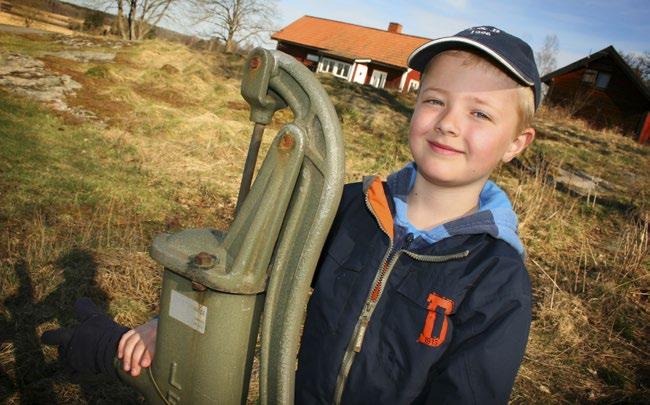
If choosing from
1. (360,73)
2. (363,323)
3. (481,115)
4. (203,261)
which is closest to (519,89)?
(481,115)

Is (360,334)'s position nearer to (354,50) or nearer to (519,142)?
(519,142)

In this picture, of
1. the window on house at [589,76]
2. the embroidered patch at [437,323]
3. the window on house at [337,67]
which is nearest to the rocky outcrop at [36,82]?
the embroidered patch at [437,323]

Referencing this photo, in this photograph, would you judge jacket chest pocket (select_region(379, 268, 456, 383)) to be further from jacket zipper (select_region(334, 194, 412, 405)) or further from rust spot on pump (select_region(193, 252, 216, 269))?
rust spot on pump (select_region(193, 252, 216, 269))

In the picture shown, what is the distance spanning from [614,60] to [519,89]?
2944 cm

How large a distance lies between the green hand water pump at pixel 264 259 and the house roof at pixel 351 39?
3098 cm

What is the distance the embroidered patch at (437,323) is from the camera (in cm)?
127

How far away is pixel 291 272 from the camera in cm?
Result: 114

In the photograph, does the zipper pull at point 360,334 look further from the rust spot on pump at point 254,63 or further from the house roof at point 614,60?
the house roof at point 614,60

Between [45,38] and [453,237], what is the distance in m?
14.4

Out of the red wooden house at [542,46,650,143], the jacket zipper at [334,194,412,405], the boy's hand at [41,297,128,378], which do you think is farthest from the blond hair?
the red wooden house at [542,46,650,143]

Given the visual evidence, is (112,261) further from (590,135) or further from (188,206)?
(590,135)

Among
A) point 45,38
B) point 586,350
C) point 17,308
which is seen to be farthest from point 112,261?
point 45,38

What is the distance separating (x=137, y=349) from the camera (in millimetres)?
1394

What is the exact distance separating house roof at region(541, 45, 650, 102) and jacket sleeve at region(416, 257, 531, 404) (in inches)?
1127
